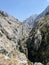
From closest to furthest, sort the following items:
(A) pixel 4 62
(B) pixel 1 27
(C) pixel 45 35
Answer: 1. (A) pixel 4 62
2. (B) pixel 1 27
3. (C) pixel 45 35

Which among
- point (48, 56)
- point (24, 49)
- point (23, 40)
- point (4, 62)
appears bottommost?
point (4, 62)

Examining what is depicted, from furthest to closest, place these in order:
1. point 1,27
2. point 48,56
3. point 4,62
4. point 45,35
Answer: point 45,35 → point 1,27 → point 48,56 → point 4,62

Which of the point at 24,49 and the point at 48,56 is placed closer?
the point at 48,56

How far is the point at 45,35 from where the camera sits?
541ft

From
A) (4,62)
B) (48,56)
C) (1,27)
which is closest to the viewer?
(4,62)

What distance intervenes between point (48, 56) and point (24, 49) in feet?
86.4

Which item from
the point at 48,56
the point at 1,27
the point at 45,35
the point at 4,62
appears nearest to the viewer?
the point at 4,62

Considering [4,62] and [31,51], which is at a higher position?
[31,51]

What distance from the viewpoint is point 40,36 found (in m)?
166

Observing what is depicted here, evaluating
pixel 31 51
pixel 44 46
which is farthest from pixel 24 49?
pixel 44 46

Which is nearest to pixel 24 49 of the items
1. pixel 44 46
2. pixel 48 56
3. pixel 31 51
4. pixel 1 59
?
pixel 31 51

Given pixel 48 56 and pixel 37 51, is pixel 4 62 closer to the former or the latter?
pixel 48 56

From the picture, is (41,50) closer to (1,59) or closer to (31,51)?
(31,51)

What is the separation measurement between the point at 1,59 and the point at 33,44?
141860 millimetres
